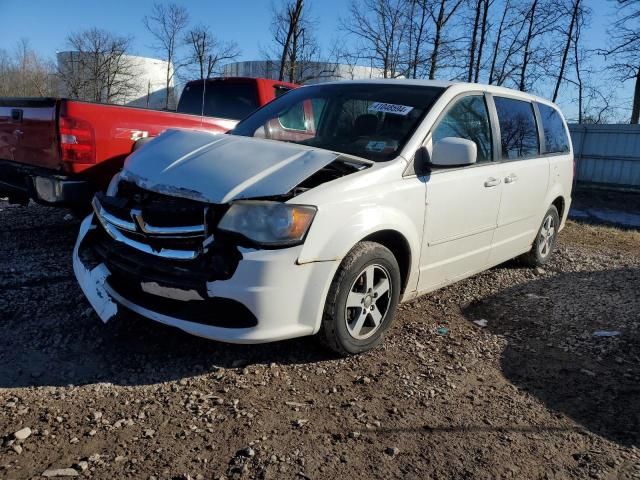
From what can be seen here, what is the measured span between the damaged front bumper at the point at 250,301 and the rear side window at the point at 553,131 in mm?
3589

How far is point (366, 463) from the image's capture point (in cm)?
238

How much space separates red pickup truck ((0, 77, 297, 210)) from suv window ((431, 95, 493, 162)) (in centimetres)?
237

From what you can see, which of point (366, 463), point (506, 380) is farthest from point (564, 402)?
point (366, 463)

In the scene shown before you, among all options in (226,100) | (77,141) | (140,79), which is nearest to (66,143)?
(77,141)

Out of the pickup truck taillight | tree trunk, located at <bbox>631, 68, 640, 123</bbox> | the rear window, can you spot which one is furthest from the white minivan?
tree trunk, located at <bbox>631, 68, 640, 123</bbox>

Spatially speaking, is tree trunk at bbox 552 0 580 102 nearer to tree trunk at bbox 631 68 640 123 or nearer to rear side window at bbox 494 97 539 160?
tree trunk at bbox 631 68 640 123

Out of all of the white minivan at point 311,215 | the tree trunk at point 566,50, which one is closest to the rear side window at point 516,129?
the white minivan at point 311,215

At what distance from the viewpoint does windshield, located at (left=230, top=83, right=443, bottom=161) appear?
376 centimetres

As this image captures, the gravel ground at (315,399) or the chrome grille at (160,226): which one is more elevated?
the chrome grille at (160,226)

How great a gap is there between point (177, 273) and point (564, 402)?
2.33m

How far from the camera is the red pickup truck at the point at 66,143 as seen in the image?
460 cm

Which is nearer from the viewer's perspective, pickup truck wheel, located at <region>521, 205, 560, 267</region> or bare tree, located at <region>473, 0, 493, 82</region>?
pickup truck wheel, located at <region>521, 205, 560, 267</region>

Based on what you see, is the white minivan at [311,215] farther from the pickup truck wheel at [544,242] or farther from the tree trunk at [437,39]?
the tree trunk at [437,39]

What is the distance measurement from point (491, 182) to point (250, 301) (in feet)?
7.96
